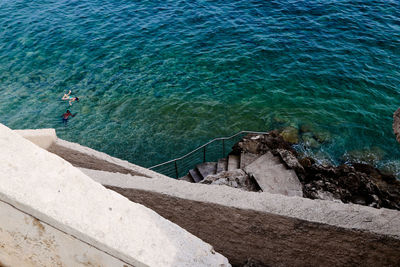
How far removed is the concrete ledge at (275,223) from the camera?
3160 millimetres

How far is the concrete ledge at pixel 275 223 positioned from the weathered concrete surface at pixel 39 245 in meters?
1.57

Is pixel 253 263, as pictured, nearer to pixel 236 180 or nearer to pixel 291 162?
pixel 236 180

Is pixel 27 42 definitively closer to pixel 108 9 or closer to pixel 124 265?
pixel 108 9

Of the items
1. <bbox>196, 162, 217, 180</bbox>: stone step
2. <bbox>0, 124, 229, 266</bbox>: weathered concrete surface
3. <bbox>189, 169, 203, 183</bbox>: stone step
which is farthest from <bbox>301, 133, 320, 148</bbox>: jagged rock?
<bbox>0, 124, 229, 266</bbox>: weathered concrete surface

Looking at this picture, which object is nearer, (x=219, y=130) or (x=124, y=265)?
(x=124, y=265)

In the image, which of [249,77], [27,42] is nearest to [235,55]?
[249,77]

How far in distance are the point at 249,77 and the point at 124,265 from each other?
44.3 ft

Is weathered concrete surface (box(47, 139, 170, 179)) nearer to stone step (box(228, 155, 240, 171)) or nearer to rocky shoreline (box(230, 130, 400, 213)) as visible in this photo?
rocky shoreline (box(230, 130, 400, 213))

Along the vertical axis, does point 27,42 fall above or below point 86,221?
below

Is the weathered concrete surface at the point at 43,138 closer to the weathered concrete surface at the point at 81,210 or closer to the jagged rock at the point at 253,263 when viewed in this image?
the weathered concrete surface at the point at 81,210

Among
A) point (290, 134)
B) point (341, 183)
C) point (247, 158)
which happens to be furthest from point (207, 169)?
point (290, 134)

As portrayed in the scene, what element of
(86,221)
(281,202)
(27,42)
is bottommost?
(27,42)

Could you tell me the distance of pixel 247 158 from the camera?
30.7ft

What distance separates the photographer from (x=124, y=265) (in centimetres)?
221
